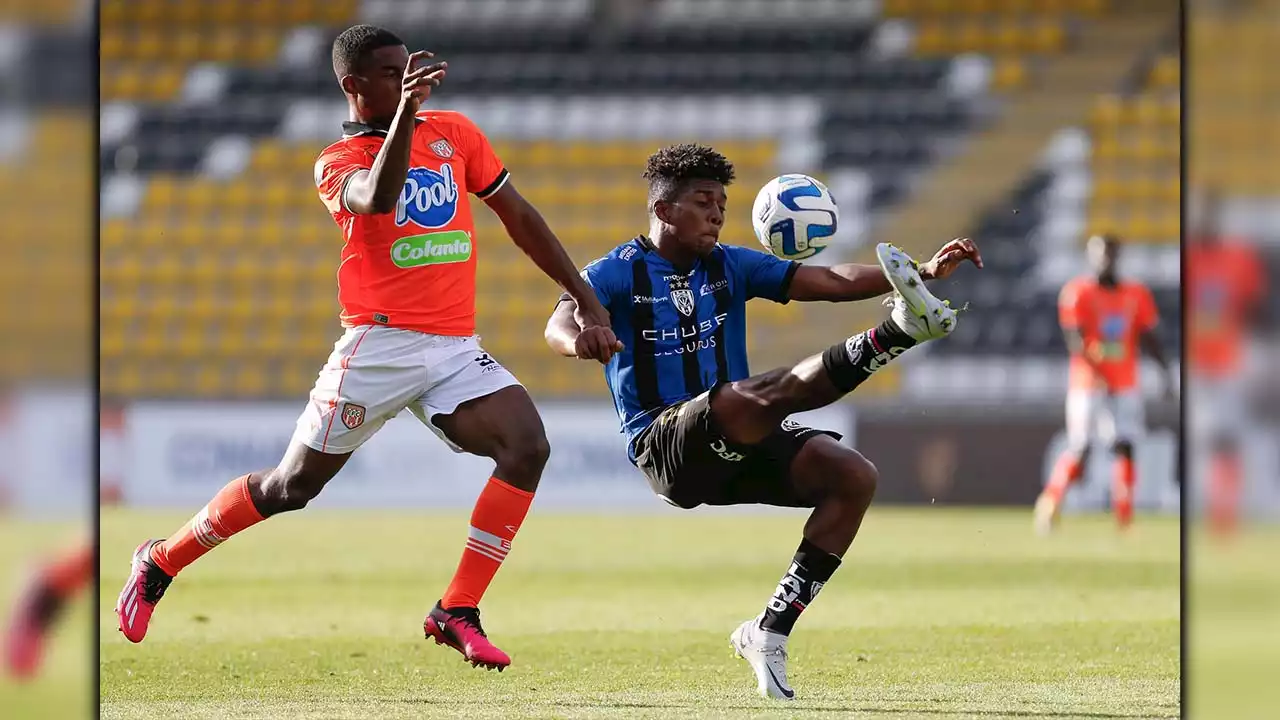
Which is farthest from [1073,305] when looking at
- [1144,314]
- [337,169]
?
[337,169]

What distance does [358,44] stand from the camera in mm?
5055

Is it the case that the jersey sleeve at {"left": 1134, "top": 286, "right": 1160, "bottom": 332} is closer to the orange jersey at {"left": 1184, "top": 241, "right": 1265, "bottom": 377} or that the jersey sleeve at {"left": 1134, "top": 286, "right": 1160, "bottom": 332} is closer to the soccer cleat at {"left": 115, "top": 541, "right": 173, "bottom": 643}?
the soccer cleat at {"left": 115, "top": 541, "right": 173, "bottom": 643}

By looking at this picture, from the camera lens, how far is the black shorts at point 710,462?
5.22 m

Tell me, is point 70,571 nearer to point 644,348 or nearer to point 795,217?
point 644,348

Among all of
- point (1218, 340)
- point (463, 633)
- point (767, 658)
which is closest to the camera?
point (1218, 340)

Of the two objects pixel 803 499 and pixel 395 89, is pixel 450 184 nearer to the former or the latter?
pixel 395 89

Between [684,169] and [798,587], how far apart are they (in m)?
1.59

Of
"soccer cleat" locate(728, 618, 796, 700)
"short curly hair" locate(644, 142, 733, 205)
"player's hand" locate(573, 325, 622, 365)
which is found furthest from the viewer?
"short curly hair" locate(644, 142, 733, 205)

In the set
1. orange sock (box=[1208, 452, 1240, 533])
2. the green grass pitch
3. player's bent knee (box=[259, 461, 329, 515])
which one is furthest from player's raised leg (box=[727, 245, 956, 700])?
orange sock (box=[1208, 452, 1240, 533])

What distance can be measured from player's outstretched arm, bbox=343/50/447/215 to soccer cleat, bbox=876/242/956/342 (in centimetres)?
140

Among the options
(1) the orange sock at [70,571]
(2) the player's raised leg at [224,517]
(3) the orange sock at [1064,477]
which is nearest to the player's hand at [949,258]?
(2) the player's raised leg at [224,517]

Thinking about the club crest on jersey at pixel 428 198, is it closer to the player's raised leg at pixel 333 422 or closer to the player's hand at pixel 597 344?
the player's raised leg at pixel 333 422

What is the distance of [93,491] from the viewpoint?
168cm

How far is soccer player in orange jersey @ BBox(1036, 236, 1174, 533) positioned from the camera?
12.0 metres
